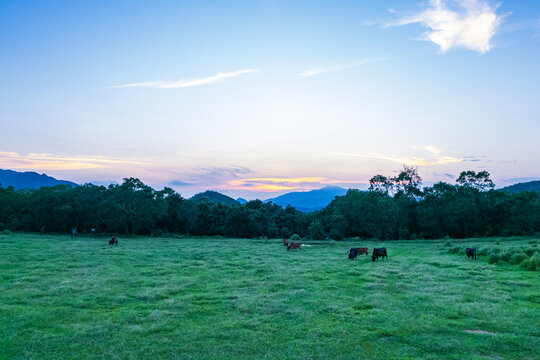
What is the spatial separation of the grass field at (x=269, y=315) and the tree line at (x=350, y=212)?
42324 millimetres

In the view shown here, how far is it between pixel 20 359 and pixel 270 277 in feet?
38.2

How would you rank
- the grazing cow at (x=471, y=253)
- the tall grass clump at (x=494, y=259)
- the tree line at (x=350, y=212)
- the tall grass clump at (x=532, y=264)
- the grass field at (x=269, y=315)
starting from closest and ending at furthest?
the grass field at (x=269, y=315)
the tall grass clump at (x=532, y=264)
the tall grass clump at (x=494, y=259)
the grazing cow at (x=471, y=253)
the tree line at (x=350, y=212)

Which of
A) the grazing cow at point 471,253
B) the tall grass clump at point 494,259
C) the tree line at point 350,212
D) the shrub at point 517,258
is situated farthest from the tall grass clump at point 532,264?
the tree line at point 350,212

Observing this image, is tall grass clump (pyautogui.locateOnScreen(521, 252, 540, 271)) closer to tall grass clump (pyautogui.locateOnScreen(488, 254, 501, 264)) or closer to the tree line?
tall grass clump (pyautogui.locateOnScreen(488, 254, 501, 264))

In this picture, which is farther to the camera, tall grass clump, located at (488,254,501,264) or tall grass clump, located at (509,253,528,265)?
tall grass clump, located at (488,254,501,264)

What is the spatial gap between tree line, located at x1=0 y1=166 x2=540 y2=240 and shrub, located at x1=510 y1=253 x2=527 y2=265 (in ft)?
111

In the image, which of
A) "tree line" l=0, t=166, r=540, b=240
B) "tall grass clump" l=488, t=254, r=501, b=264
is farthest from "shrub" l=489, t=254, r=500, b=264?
"tree line" l=0, t=166, r=540, b=240

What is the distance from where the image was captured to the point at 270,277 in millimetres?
17391

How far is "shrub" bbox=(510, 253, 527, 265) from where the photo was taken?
20903 millimetres

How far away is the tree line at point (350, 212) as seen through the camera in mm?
56438

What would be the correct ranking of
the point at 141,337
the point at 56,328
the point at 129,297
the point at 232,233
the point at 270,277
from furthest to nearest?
the point at 232,233 < the point at 270,277 < the point at 129,297 < the point at 56,328 < the point at 141,337

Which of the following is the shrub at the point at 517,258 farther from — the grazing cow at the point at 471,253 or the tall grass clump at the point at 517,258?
the grazing cow at the point at 471,253

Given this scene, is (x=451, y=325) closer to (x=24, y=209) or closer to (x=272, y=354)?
(x=272, y=354)

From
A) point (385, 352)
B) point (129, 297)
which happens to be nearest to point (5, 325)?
point (129, 297)
